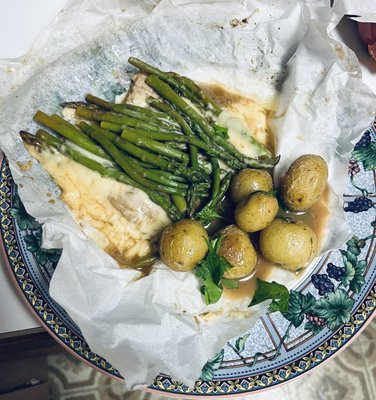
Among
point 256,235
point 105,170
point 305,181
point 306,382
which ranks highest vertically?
point 105,170

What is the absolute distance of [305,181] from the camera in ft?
6.48

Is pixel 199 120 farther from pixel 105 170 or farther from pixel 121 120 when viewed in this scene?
pixel 105 170

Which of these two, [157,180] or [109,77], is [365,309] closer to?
[157,180]

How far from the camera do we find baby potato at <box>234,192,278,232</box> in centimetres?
192

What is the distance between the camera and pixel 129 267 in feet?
6.81

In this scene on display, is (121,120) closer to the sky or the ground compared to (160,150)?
closer to the sky

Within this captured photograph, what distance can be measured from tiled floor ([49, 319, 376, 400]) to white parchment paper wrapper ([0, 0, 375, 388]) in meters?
1.05

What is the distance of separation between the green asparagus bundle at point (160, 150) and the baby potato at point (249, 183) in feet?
0.22

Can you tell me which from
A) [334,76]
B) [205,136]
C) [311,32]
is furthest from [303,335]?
[311,32]

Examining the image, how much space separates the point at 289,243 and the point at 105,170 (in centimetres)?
83

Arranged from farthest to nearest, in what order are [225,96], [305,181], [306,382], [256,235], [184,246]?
[306,382]
[225,96]
[256,235]
[305,181]
[184,246]

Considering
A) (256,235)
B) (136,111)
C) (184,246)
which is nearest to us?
(184,246)

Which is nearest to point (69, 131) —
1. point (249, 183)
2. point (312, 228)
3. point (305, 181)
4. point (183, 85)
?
point (183, 85)

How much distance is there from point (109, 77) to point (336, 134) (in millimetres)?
1084
